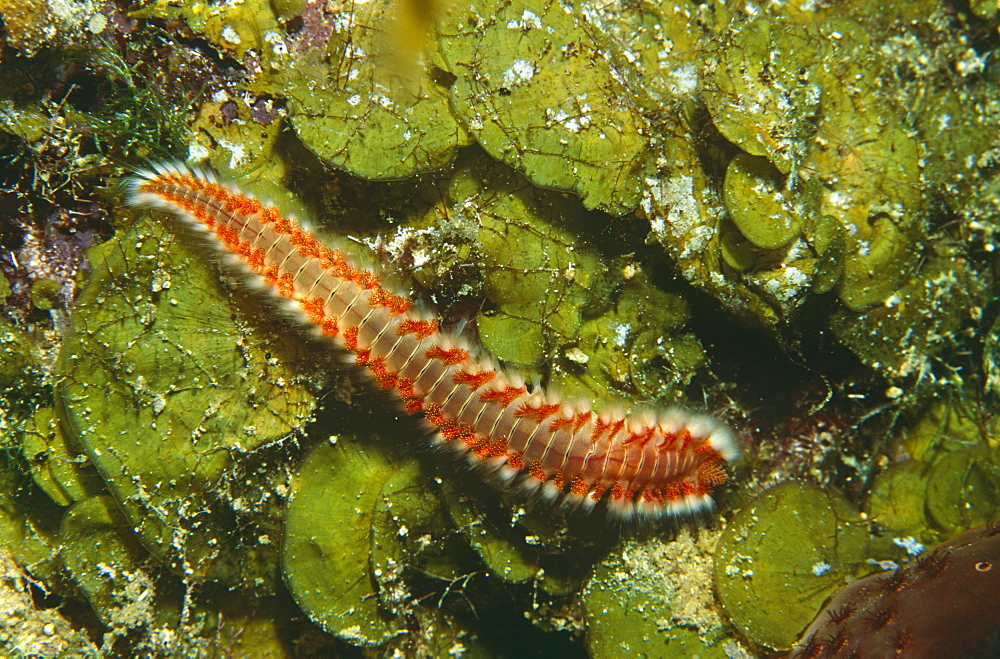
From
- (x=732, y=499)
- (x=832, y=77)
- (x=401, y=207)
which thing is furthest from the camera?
(x=732, y=499)

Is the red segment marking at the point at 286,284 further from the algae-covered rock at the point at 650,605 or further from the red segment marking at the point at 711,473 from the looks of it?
the red segment marking at the point at 711,473

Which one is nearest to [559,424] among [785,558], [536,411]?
[536,411]

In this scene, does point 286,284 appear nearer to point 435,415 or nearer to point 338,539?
point 435,415

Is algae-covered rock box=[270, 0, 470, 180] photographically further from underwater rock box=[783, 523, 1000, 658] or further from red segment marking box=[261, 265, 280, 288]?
underwater rock box=[783, 523, 1000, 658]

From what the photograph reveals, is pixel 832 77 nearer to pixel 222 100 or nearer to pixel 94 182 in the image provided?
pixel 222 100

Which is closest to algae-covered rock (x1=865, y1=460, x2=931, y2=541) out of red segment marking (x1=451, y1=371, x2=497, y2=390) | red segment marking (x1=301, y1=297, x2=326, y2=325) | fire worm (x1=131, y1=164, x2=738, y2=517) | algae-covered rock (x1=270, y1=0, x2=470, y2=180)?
fire worm (x1=131, y1=164, x2=738, y2=517)

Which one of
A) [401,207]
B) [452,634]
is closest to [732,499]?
[452,634]

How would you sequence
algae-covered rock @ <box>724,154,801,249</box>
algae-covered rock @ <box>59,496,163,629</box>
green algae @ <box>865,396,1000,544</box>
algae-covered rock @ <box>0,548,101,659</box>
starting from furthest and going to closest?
algae-covered rock @ <box>0,548,101,659</box>, algae-covered rock @ <box>59,496,163,629</box>, green algae @ <box>865,396,1000,544</box>, algae-covered rock @ <box>724,154,801,249</box>
